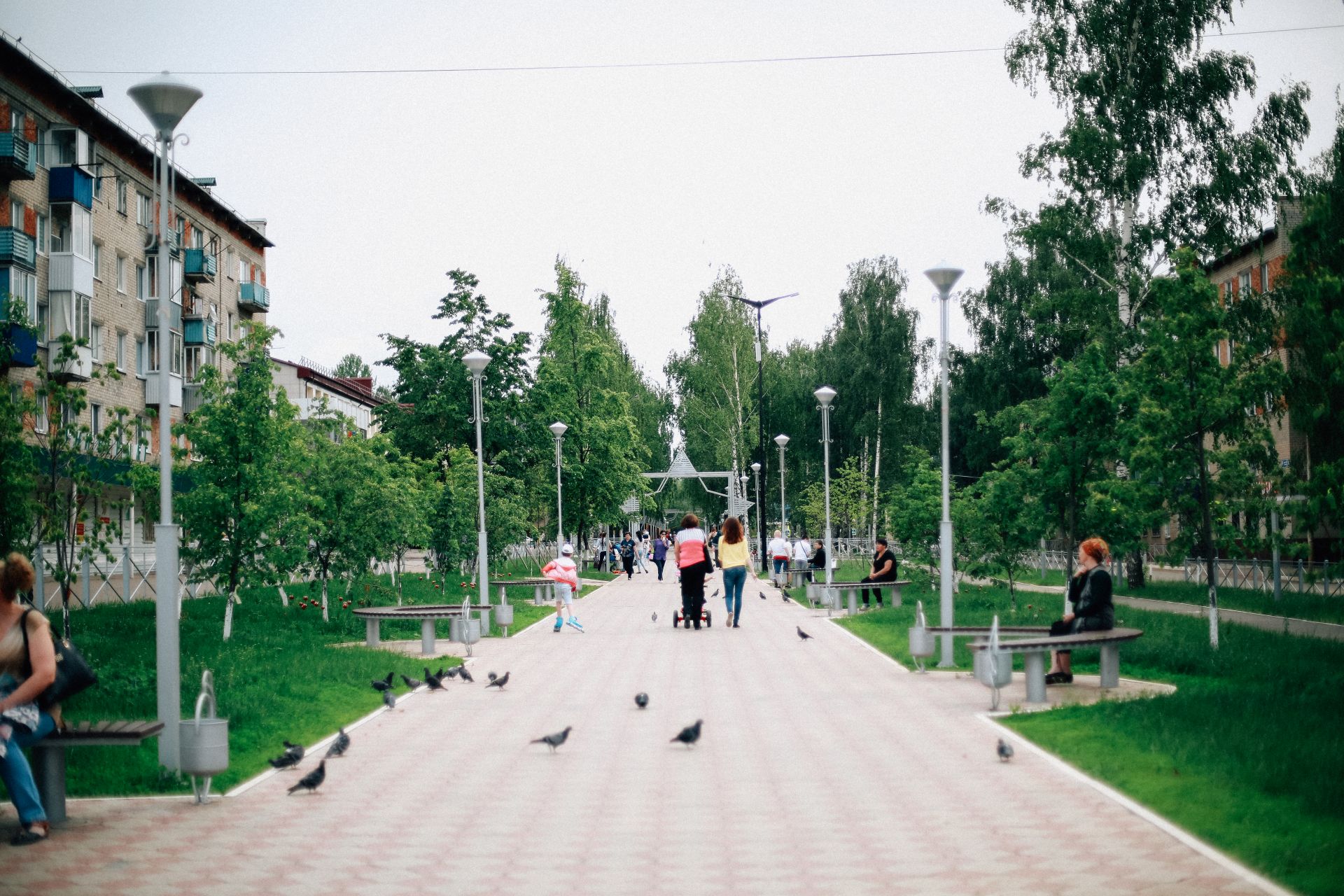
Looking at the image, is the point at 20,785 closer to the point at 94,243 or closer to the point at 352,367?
the point at 94,243

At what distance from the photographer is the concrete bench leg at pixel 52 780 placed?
7.64 meters

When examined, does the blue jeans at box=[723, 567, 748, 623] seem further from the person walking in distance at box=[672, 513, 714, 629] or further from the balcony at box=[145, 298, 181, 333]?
the balcony at box=[145, 298, 181, 333]

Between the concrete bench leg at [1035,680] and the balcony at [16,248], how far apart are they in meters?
34.1

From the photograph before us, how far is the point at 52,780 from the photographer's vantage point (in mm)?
7676

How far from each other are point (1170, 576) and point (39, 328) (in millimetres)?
33197

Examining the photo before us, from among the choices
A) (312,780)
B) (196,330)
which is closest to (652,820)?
(312,780)

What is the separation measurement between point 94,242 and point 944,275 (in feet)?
120

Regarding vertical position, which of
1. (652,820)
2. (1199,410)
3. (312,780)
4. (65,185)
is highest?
(65,185)

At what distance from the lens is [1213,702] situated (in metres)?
11.2

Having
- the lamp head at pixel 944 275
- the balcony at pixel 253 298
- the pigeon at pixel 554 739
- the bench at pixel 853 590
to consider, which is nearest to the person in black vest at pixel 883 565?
the bench at pixel 853 590

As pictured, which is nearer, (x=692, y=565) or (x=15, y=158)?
(x=692, y=565)

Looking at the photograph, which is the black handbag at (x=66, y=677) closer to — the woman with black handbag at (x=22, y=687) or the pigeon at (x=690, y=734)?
the woman with black handbag at (x=22, y=687)

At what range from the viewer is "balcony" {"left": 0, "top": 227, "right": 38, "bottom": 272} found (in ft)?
124

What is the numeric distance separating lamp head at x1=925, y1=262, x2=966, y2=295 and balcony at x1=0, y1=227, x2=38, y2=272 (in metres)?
30.5
